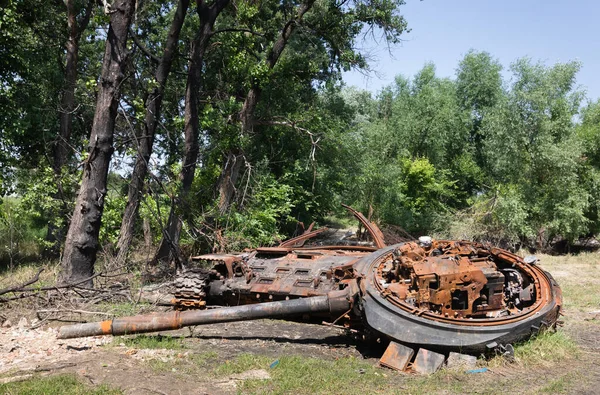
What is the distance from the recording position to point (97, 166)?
9508mm

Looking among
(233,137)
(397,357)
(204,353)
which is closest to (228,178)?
(233,137)

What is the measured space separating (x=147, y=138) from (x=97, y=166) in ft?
7.92

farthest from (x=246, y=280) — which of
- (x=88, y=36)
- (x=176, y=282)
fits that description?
(x=88, y=36)

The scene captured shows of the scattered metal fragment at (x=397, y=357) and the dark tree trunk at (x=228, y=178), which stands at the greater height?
the dark tree trunk at (x=228, y=178)

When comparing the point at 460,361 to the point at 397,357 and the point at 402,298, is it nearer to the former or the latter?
the point at 397,357

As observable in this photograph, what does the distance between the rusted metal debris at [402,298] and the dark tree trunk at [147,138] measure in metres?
3.98

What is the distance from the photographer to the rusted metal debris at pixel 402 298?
6.34 metres

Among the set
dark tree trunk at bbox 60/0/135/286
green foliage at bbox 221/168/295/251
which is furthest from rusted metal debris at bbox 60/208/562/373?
green foliage at bbox 221/168/295/251

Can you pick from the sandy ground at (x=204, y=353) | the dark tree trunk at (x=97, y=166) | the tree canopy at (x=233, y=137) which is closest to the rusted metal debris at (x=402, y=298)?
the sandy ground at (x=204, y=353)

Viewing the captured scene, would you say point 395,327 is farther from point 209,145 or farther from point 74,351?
point 209,145

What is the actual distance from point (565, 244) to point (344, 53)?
15.4 metres

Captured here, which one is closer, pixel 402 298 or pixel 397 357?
pixel 397 357

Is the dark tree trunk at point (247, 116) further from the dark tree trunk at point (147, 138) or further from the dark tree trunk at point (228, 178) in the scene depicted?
the dark tree trunk at point (147, 138)

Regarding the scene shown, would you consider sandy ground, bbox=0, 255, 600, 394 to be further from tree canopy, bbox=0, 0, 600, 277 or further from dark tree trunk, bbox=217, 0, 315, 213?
dark tree trunk, bbox=217, 0, 315, 213
